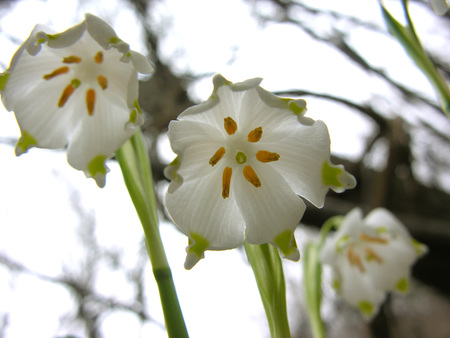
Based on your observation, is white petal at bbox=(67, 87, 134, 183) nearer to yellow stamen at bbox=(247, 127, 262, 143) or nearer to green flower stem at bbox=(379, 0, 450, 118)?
yellow stamen at bbox=(247, 127, 262, 143)

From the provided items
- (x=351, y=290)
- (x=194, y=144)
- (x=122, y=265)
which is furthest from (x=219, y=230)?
(x=122, y=265)

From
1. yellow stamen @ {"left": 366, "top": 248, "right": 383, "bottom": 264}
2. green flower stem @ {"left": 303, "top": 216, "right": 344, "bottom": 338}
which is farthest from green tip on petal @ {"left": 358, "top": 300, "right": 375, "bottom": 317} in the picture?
green flower stem @ {"left": 303, "top": 216, "right": 344, "bottom": 338}

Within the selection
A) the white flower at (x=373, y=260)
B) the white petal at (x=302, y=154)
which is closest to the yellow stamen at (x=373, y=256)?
the white flower at (x=373, y=260)

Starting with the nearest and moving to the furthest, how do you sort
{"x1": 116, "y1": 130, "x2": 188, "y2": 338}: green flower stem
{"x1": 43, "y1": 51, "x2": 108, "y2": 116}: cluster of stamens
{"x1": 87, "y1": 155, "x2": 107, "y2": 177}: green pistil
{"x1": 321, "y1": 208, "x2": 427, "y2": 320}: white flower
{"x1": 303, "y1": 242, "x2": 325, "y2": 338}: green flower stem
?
{"x1": 116, "y1": 130, "x2": 188, "y2": 338}: green flower stem
{"x1": 87, "y1": 155, "x2": 107, "y2": 177}: green pistil
{"x1": 43, "y1": 51, "x2": 108, "y2": 116}: cluster of stamens
{"x1": 303, "y1": 242, "x2": 325, "y2": 338}: green flower stem
{"x1": 321, "y1": 208, "x2": 427, "y2": 320}: white flower

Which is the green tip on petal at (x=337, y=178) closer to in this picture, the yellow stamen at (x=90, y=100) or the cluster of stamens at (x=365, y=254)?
the yellow stamen at (x=90, y=100)

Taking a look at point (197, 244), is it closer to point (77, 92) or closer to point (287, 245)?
point (287, 245)

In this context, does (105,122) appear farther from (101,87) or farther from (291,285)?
(291,285)
